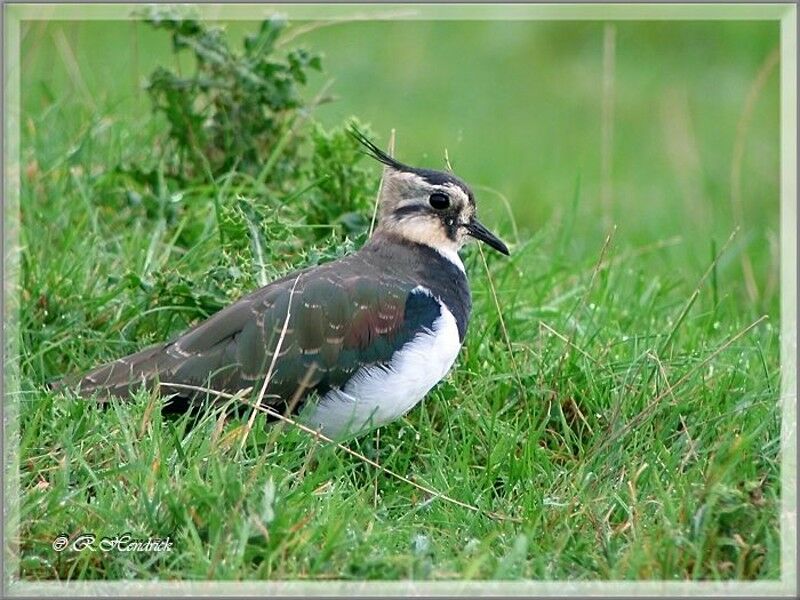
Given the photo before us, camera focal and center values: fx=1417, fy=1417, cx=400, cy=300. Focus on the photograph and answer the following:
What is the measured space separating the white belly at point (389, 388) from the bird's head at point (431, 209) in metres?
0.59

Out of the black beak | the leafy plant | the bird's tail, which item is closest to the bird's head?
the black beak

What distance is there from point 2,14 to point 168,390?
70.4 inches

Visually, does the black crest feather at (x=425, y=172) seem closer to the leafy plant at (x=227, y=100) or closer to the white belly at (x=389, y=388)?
the white belly at (x=389, y=388)

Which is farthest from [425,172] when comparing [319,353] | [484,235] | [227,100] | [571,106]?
[571,106]

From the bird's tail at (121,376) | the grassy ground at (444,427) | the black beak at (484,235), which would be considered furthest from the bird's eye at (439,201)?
the bird's tail at (121,376)

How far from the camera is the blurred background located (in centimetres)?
1005

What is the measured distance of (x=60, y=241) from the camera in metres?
6.81

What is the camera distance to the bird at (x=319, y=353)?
559 centimetres

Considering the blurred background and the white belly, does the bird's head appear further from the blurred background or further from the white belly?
the blurred background

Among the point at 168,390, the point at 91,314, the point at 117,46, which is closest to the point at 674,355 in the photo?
the point at 168,390

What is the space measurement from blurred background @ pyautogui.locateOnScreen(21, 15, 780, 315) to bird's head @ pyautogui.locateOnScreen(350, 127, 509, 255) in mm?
2569

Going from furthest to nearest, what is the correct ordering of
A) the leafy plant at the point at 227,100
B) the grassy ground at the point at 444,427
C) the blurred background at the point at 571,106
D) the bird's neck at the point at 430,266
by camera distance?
the blurred background at the point at 571,106
the leafy plant at the point at 227,100
the bird's neck at the point at 430,266
the grassy ground at the point at 444,427

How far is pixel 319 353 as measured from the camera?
564 cm

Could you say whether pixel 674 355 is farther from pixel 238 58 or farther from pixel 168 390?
pixel 238 58
